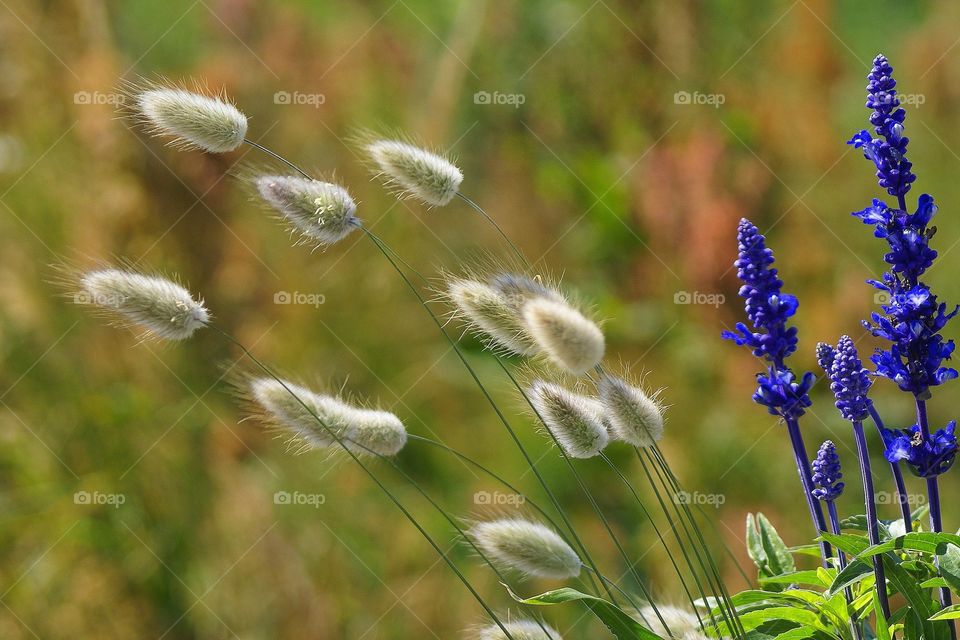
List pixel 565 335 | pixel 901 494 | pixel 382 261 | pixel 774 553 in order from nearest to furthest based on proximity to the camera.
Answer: pixel 565 335 < pixel 901 494 < pixel 774 553 < pixel 382 261

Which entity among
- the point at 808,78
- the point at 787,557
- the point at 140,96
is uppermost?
the point at 808,78

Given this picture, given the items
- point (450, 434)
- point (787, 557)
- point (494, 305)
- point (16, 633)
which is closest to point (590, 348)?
point (494, 305)

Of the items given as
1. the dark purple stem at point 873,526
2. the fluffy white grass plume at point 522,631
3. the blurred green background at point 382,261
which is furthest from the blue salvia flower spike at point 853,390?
the blurred green background at point 382,261

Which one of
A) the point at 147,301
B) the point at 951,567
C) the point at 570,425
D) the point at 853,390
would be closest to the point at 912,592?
the point at 951,567

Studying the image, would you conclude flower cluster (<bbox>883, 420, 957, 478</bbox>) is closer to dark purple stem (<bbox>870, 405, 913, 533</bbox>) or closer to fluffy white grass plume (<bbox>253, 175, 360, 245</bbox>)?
dark purple stem (<bbox>870, 405, 913, 533</bbox>)

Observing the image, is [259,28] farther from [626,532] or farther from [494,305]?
[494,305]

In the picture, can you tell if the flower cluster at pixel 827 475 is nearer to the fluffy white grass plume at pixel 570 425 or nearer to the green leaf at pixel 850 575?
the green leaf at pixel 850 575

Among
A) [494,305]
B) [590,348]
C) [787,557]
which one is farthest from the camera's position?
[787,557]

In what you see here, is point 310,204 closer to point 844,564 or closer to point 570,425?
point 570,425
